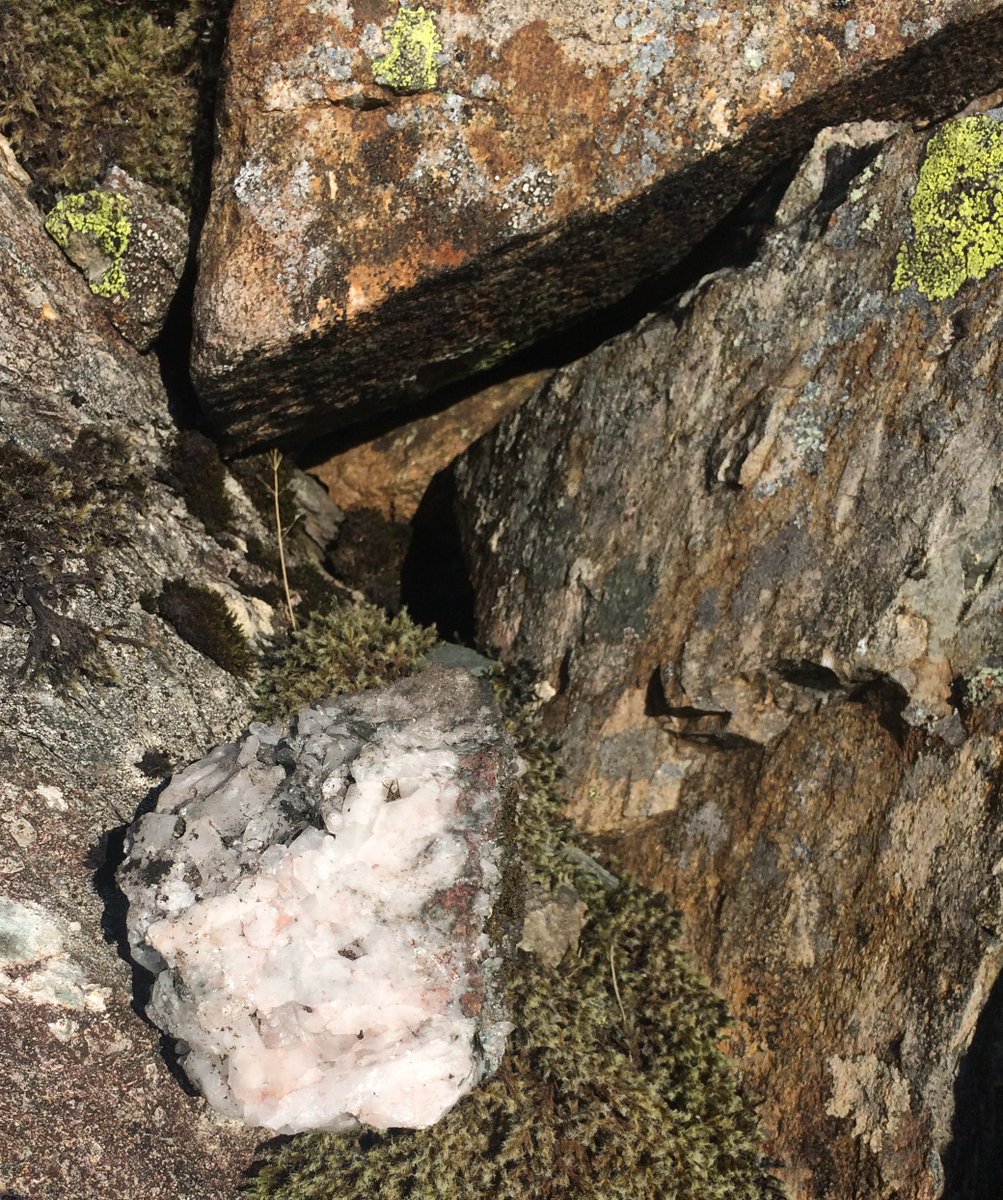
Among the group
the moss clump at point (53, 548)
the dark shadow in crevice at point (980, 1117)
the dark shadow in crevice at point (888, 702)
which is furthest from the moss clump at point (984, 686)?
the moss clump at point (53, 548)

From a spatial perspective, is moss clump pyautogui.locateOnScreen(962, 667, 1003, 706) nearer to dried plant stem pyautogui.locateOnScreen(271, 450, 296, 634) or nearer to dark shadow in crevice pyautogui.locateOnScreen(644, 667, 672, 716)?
dark shadow in crevice pyautogui.locateOnScreen(644, 667, 672, 716)

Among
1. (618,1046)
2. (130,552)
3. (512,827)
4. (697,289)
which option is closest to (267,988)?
(512,827)

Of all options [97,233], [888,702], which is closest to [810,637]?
[888,702]

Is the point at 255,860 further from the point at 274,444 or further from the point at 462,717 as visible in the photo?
the point at 274,444

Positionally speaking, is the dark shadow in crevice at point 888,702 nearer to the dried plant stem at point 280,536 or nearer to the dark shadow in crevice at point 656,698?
the dark shadow in crevice at point 656,698

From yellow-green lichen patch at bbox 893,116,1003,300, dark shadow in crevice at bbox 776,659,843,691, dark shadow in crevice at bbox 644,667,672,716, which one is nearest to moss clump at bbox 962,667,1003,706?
dark shadow in crevice at bbox 776,659,843,691

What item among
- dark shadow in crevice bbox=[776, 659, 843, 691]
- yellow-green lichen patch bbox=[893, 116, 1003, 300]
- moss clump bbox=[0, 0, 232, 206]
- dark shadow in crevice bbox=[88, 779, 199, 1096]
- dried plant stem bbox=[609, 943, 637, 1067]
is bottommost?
dark shadow in crevice bbox=[88, 779, 199, 1096]

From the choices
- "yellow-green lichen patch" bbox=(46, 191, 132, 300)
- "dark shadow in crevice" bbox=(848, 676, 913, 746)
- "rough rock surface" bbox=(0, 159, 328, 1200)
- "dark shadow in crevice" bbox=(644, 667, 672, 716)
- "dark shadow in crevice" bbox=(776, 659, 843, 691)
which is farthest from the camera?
"yellow-green lichen patch" bbox=(46, 191, 132, 300)
